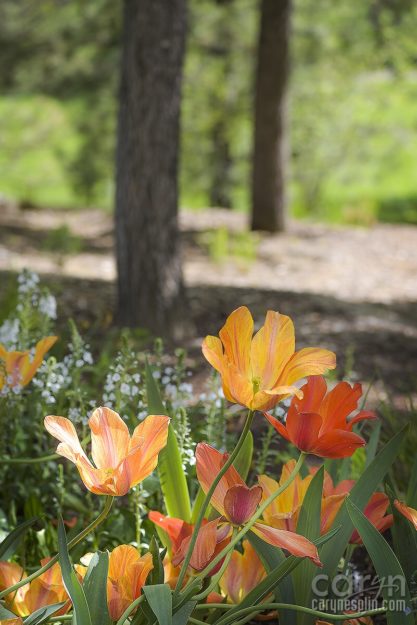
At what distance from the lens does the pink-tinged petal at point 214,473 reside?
137 centimetres

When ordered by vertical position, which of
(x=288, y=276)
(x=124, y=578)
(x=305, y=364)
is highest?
(x=305, y=364)

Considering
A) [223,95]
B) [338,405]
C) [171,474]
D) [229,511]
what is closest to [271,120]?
[223,95]

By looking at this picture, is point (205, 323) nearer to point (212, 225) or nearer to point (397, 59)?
point (212, 225)

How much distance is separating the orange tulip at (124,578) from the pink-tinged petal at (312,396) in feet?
1.10

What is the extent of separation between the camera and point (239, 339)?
1373 millimetres

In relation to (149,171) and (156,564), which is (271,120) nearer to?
(149,171)

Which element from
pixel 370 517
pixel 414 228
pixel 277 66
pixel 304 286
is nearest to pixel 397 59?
pixel 277 66

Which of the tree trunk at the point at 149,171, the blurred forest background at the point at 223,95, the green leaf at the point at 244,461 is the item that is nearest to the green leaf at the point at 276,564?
the green leaf at the point at 244,461

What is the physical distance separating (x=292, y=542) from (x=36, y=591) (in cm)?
48

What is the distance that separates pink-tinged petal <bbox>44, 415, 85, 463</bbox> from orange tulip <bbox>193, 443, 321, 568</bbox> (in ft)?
0.62

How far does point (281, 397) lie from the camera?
1314mm

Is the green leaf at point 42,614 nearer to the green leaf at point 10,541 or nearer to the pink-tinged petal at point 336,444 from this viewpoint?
the green leaf at point 10,541

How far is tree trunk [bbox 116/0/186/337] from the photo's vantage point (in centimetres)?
451

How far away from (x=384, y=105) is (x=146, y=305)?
8156 mm
